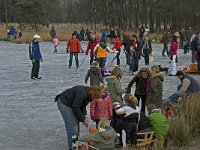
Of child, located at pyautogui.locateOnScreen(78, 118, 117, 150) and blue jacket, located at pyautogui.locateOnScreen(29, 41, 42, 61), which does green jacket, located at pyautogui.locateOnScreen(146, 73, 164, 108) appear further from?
blue jacket, located at pyautogui.locateOnScreen(29, 41, 42, 61)

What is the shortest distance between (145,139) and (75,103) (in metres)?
1.54

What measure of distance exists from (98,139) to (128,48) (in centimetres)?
1290

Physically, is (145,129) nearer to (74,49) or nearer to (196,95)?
(196,95)

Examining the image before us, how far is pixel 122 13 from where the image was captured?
62656 millimetres

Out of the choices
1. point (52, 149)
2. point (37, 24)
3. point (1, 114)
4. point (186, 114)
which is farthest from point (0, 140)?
point (37, 24)

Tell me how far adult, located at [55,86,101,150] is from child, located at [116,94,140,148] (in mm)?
907

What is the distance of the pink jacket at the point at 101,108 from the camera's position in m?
8.45

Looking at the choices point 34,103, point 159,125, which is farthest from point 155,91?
point 34,103

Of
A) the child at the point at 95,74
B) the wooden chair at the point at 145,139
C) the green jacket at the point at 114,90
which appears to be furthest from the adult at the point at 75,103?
the child at the point at 95,74

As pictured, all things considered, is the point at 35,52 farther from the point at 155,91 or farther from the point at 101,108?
the point at 101,108

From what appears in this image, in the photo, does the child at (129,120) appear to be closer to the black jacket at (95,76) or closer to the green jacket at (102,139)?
the green jacket at (102,139)

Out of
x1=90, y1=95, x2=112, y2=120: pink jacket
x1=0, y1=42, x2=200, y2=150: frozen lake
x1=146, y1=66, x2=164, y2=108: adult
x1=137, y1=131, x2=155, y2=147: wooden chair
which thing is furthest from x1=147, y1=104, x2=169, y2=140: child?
x1=0, y1=42, x2=200, y2=150: frozen lake

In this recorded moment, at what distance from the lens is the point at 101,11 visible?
2539 inches

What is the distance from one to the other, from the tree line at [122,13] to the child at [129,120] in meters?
46.5
